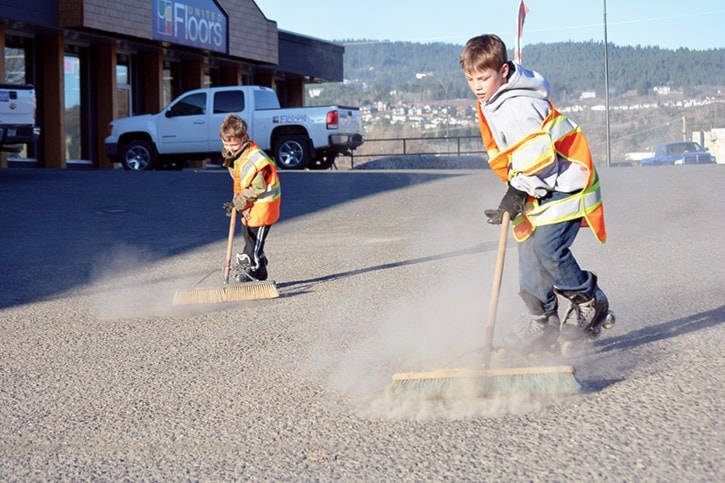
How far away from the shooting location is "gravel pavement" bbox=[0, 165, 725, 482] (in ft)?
13.3

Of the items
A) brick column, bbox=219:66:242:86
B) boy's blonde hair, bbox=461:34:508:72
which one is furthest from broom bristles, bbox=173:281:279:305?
brick column, bbox=219:66:242:86

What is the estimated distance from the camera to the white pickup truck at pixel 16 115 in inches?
697

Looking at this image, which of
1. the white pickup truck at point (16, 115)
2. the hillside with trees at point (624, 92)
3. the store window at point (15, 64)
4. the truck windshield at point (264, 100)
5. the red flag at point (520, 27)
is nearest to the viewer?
the red flag at point (520, 27)

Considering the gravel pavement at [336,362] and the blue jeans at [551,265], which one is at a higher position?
the blue jeans at [551,265]

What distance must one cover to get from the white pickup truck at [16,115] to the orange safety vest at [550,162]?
14.0 m

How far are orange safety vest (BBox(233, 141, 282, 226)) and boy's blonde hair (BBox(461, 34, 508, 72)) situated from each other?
3.74 meters

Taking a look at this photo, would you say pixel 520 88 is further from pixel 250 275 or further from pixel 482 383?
pixel 250 275

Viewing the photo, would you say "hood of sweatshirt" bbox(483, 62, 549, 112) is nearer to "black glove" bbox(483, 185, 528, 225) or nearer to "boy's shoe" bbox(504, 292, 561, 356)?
"black glove" bbox(483, 185, 528, 225)

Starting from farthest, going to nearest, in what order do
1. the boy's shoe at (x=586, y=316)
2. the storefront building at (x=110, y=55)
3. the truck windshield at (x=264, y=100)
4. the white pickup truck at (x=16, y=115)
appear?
the storefront building at (x=110, y=55)
the truck windshield at (x=264, y=100)
the white pickup truck at (x=16, y=115)
the boy's shoe at (x=586, y=316)

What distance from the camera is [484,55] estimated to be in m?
5.02

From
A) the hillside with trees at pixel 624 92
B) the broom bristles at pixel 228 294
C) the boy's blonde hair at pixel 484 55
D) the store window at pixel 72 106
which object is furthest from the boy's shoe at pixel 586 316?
the hillside with trees at pixel 624 92

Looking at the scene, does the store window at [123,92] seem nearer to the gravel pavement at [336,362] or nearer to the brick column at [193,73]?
the brick column at [193,73]

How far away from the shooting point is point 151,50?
3161 centimetres

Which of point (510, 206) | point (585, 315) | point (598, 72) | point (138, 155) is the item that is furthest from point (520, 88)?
point (598, 72)
